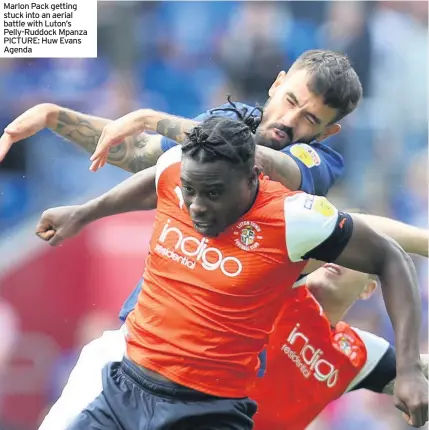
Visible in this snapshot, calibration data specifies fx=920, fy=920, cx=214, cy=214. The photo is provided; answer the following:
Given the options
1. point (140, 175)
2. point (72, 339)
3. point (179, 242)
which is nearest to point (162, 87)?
point (72, 339)

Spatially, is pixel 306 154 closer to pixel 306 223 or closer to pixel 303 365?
pixel 306 223

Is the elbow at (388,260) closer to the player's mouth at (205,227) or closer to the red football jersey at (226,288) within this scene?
the red football jersey at (226,288)

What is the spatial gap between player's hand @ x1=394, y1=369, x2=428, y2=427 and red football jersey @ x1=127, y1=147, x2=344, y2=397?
0.40 meters

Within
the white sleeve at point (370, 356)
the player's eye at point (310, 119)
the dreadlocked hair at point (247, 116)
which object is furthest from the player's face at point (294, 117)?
the white sleeve at point (370, 356)

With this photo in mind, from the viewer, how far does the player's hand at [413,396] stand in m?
2.16

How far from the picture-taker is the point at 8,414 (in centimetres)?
421

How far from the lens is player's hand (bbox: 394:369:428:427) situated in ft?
7.07

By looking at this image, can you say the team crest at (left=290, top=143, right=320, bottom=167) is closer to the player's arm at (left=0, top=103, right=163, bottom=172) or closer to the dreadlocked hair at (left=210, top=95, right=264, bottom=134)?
the dreadlocked hair at (left=210, top=95, right=264, bottom=134)

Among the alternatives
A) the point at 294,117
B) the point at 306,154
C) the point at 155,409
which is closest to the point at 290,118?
the point at 294,117

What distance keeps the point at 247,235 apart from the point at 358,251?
29 centimetres

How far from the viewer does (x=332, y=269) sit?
3.22 meters

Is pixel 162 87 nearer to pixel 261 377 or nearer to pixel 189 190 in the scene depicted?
pixel 261 377
